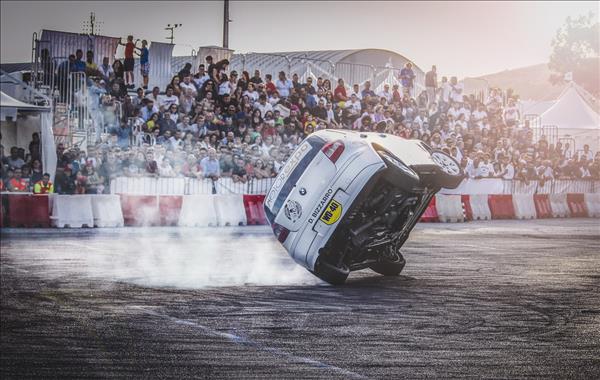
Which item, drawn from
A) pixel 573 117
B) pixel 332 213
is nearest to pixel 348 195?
Result: pixel 332 213

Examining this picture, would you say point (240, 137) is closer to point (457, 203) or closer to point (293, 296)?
point (457, 203)

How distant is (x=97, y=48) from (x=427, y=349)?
1660 centimetres

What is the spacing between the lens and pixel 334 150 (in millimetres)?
9383

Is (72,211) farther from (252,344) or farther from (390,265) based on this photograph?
(252,344)

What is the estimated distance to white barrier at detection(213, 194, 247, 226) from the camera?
19.8m

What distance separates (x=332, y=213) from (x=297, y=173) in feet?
2.03

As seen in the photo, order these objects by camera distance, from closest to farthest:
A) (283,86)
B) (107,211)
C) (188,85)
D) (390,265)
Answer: (390,265) < (107,211) < (188,85) < (283,86)

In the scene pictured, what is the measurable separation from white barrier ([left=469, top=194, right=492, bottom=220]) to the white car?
16.1 metres

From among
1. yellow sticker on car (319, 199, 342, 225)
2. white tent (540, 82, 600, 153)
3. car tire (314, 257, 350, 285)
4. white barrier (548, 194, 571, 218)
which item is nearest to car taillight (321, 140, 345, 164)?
yellow sticker on car (319, 199, 342, 225)

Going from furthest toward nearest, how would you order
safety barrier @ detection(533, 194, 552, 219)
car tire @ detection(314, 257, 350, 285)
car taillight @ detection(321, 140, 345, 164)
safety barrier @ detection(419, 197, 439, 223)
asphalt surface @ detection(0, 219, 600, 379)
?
safety barrier @ detection(533, 194, 552, 219)
safety barrier @ detection(419, 197, 439, 223)
car tire @ detection(314, 257, 350, 285)
car taillight @ detection(321, 140, 345, 164)
asphalt surface @ detection(0, 219, 600, 379)

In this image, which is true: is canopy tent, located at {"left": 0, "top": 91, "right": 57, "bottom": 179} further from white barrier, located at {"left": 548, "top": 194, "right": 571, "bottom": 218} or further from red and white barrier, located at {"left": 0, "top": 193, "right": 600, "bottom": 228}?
white barrier, located at {"left": 548, "top": 194, "right": 571, "bottom": 218}

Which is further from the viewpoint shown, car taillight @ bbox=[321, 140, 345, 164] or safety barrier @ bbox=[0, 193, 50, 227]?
safety barrier @ bbox=[0, 193, 50, 227]

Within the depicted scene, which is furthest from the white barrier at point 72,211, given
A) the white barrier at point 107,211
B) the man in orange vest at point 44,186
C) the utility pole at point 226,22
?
the utility pole at point 226,22

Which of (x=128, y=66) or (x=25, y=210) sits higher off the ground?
(x=128, y=66)
